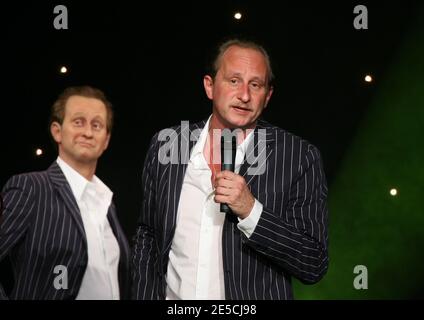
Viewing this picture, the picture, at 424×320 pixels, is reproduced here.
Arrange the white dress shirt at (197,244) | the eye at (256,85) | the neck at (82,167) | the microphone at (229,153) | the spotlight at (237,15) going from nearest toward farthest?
the microphone at (229,153)
the white dress shirt at (197,244)
the eye at (256,85)
the neck at (82,167)
the spotlight at (237,15)

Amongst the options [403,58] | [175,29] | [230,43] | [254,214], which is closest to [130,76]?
[175,29]

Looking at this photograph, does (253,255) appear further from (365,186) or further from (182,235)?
(365,186)

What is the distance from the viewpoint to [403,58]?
3.07m

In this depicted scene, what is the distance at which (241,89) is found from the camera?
8.85 feet

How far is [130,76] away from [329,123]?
904 millimetres

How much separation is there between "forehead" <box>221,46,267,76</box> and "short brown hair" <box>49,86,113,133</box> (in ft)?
1.87

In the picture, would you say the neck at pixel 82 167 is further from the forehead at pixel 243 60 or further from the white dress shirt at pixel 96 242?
the forehead at pixel 243 60

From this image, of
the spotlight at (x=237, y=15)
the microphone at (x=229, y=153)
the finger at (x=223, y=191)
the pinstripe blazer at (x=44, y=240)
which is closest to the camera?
the finger at (x=223, y=191)

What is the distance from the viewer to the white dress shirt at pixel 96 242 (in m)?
2.87

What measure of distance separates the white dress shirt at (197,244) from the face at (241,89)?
0.10 metres

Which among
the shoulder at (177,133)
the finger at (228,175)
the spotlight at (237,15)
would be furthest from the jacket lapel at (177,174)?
the spotlight at (237,15)

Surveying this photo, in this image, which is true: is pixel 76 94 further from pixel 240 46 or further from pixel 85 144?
pixel 240 46

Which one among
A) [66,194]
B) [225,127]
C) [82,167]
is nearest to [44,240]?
[66,194]

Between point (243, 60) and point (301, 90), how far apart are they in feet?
1.41
